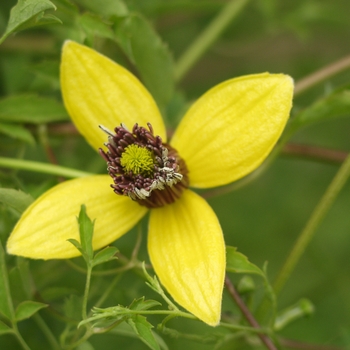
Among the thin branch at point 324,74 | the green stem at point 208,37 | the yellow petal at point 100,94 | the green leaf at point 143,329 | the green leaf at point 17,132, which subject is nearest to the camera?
the green leaf at point 143,329

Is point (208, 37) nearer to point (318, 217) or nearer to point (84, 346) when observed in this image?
point (318, 217)

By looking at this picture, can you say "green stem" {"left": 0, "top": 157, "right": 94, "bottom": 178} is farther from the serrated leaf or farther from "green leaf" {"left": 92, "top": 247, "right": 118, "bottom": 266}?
the serrated leaf

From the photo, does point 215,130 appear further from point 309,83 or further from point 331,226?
point 331,226

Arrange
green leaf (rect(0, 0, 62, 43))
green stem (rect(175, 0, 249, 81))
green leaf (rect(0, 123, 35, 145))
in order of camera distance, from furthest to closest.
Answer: green stem (rect(175, 0, 249, 81)) < green leaf (rect(0, 123, 35, 145)) < green leaf (rect(0, 0, 62, 43))

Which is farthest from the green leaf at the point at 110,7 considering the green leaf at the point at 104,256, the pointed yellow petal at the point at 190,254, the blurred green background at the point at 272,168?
the green leaf at the point at 104,256

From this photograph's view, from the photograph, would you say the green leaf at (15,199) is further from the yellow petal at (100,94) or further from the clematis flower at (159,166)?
the yellow petal at (100,94)

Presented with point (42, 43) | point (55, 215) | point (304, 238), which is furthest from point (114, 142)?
point (42, 43)

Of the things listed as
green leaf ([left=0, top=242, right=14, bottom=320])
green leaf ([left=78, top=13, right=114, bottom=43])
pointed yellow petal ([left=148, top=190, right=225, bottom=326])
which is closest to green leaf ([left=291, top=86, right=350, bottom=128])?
pointed yellow petal ([left=148, top=190, right=225, bottom=326])

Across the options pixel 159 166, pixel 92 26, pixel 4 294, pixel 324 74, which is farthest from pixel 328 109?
pixel 4 294
